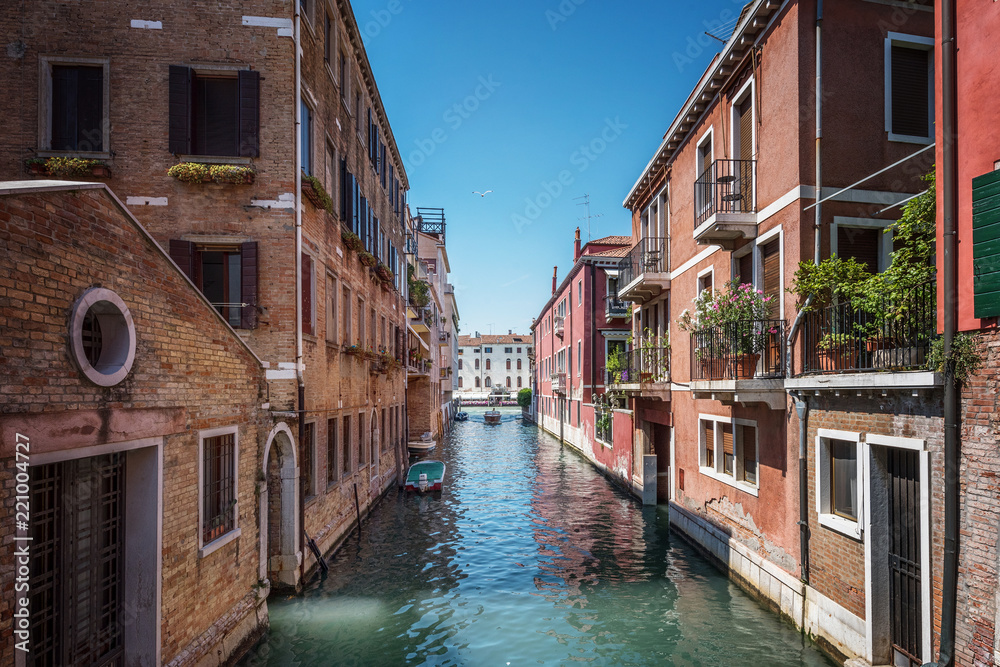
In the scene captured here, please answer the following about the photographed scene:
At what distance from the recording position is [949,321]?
5.82 m

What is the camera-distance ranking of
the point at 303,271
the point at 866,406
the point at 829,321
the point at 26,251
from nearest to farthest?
the point at 26,251
the point at 866,406
the point at 829,321
the point at 303,271

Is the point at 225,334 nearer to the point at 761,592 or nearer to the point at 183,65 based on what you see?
the point at 183,65

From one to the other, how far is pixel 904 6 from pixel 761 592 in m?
8.97

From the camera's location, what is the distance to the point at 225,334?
748 cm

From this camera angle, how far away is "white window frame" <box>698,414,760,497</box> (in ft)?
33.8

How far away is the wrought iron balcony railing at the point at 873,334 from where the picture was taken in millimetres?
6377

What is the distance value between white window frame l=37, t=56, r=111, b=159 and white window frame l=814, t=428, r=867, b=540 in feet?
38.8

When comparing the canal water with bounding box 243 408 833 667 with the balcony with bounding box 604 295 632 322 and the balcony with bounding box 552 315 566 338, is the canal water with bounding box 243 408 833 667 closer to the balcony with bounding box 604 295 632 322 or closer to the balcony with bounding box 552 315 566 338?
the balcony with bounding box 604 295 632 322

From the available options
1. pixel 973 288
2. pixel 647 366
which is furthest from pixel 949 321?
pixel 647 366

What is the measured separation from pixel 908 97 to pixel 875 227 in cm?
201

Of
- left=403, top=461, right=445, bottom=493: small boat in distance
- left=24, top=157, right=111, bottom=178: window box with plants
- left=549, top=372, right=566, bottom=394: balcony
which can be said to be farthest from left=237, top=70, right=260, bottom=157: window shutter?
left=549, top=372, right=566, bottom=394: balcony

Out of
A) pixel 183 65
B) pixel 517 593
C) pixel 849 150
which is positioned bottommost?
pixel 517 593

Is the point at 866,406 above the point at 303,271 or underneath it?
underneath

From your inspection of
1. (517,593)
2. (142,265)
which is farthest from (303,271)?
(517,593)
